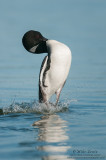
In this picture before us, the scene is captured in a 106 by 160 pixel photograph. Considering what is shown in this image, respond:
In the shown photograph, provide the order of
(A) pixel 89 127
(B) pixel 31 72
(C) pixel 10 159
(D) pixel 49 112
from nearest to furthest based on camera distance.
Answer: (C) pixel 10 159 → (A) pixel 89 127 → (D) pixel 49 112 → (B) pixel 31 72

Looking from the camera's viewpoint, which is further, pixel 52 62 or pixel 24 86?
pixel 24 86

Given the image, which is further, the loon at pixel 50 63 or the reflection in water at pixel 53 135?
the loon at pixel 50 63

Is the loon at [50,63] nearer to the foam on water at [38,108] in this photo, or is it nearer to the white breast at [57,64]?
the white breast at [57,64]

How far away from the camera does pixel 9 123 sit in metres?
8.42

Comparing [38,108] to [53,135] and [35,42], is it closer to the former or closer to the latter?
[35,42]

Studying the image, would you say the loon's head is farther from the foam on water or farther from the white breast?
the foam on water

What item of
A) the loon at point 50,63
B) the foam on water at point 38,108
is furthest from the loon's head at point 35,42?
the foam on water at point 38,108

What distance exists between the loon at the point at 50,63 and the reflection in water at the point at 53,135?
1.21 m

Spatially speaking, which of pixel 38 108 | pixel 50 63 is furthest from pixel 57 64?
pixel 38 108

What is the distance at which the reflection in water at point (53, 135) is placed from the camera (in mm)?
6141

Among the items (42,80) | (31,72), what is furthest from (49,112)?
(31,72)

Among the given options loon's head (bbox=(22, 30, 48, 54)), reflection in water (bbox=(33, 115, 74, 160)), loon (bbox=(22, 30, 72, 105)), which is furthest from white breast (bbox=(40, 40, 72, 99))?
reflection in water (bbox=(33, 115, 74, 160))

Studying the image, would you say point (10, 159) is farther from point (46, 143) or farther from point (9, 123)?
point (9, 123)

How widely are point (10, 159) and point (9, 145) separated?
0.69 meters
